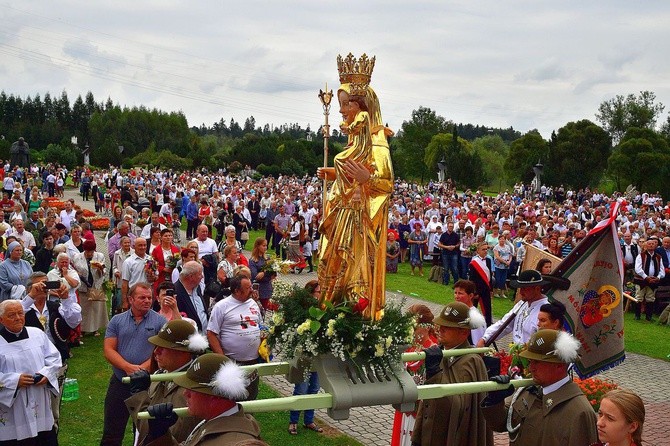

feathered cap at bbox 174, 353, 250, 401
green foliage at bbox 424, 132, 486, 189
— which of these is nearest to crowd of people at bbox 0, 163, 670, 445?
feathered cap at bbox 174, 353, 250, 401

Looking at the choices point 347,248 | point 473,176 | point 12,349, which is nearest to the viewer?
point 347,248

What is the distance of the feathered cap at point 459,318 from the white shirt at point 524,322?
1887 millimetres

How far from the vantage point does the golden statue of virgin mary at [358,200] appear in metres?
5.76

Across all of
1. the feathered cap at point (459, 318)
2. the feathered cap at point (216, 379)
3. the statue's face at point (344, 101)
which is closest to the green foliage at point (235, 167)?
the statue's face at point (344, 101)

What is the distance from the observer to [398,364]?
527cm

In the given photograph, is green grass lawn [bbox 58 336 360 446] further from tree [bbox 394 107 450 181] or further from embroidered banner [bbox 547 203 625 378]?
tree [bbox 394 107 450 181]

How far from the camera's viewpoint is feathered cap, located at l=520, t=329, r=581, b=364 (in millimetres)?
4840

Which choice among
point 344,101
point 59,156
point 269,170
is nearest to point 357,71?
point 344,101

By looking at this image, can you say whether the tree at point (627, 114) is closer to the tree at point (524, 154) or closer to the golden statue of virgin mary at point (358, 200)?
the tree at point (524, 154)

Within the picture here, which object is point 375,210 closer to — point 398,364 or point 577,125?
point 398,364

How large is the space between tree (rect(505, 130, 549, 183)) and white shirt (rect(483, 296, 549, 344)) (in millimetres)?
59034

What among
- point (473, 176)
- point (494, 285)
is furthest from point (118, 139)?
point (494, 285)

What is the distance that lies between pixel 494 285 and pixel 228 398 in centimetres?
1763

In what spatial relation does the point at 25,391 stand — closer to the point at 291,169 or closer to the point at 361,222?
the point at 361,222
